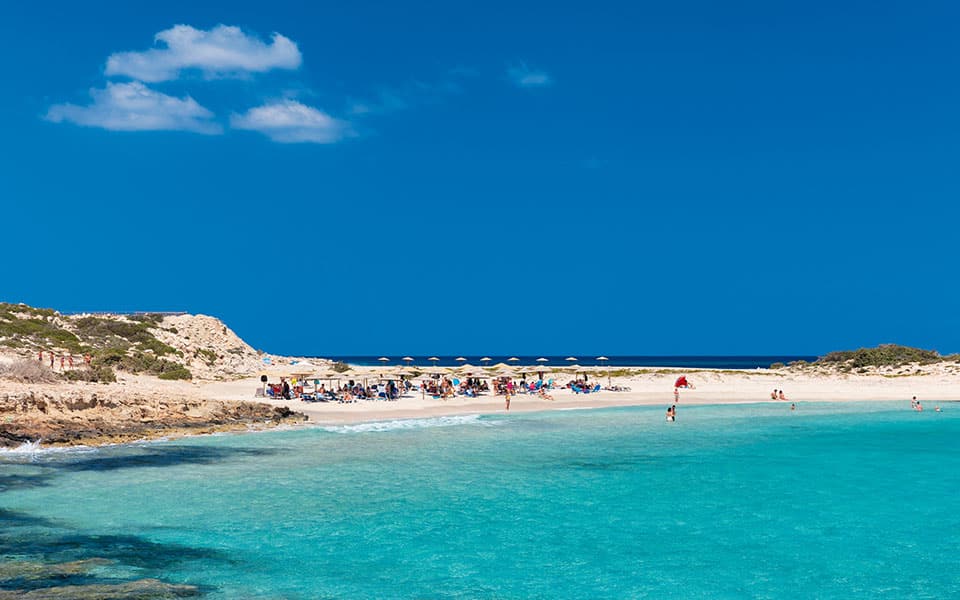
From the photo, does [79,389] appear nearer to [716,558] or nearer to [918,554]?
[716,558]

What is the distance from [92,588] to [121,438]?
19.5 m

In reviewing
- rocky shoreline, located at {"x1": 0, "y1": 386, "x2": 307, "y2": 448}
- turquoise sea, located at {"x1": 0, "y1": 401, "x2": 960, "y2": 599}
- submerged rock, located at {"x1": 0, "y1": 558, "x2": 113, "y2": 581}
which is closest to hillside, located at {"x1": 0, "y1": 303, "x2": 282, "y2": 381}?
rocky shoreline, located at {"x1": 0, "y1": 386, "x2": 307, "y2": 448}

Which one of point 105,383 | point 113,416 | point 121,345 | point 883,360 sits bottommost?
point 113,416

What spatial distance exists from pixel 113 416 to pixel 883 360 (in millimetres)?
65280

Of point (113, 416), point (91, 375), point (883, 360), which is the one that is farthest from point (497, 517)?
point (883, 360)

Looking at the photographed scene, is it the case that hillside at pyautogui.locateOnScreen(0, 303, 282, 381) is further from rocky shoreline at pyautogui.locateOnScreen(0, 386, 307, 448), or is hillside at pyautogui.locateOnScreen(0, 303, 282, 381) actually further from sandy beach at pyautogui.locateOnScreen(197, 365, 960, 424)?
rocky shoreline at pyautogui.locateOnScreen(0, 386, 307, 448)

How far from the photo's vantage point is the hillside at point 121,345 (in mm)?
44938

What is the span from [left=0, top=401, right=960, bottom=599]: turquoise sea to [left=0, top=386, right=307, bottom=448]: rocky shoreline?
245 cm

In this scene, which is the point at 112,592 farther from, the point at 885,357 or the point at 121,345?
the point at 885,357

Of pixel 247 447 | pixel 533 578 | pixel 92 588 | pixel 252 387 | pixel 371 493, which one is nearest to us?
pixel 92 588

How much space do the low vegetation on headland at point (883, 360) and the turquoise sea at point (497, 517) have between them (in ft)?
130

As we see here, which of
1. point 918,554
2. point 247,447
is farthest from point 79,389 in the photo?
point 918,554

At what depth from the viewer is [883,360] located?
67.2 metres

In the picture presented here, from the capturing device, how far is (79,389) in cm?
3331
